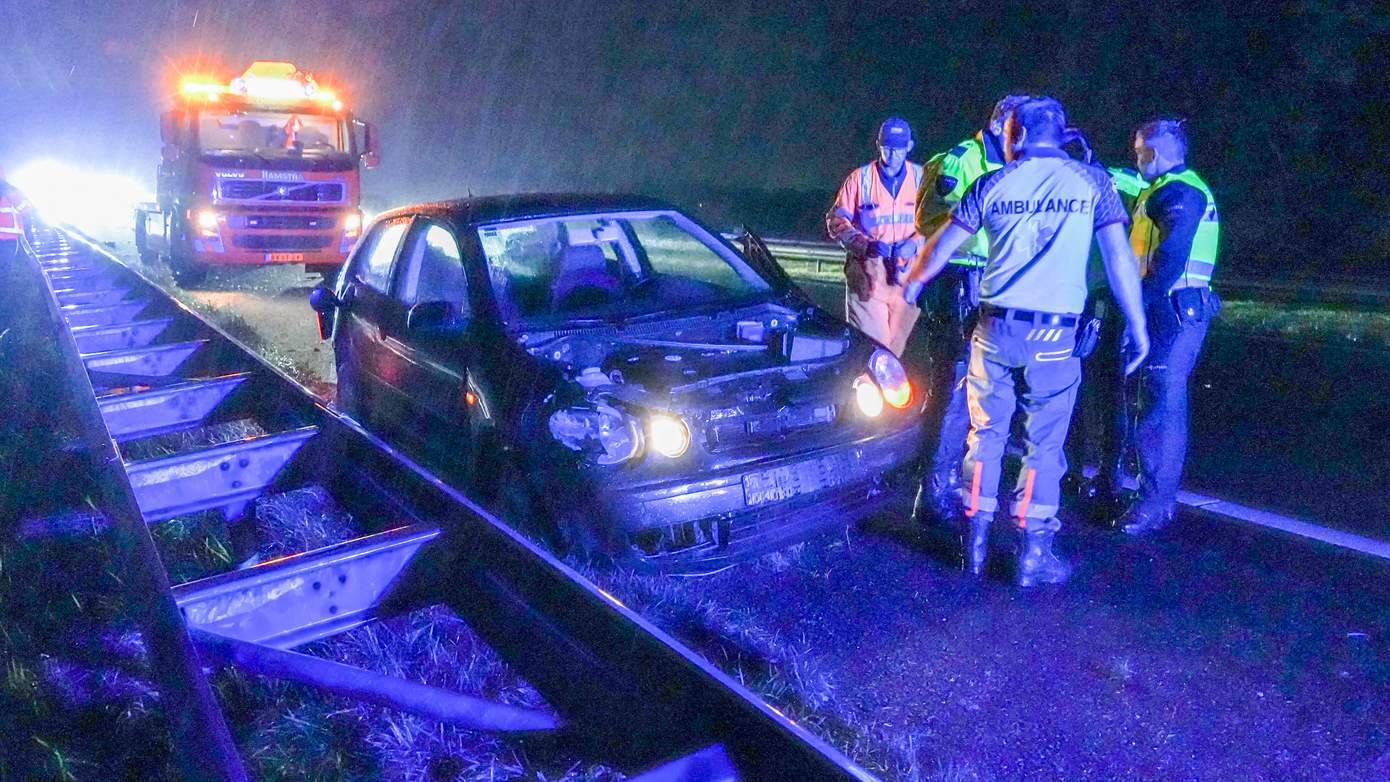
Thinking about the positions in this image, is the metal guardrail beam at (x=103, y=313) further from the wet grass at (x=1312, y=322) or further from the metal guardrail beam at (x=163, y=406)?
the wet grass at (x=1312, y=322)

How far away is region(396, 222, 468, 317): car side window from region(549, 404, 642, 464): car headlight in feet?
4.95

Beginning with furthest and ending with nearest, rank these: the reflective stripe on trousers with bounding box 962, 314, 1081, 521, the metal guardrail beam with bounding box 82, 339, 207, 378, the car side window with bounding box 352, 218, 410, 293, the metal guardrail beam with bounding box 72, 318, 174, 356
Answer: the metal guardrail beam with bounding box 72, 318, 174, 356, the metal guardrail beam with bounding box 82, 339, 207, 378, the car side window with bounding box 352, 218, 410, 293, the reflective stripe on trousers with bounding box 962, 314, 1081, 521

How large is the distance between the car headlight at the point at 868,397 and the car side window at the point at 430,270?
198 centimetres

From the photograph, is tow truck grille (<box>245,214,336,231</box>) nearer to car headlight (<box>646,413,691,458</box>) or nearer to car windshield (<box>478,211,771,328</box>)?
car windshield (<box>478,211,771,328</box>)

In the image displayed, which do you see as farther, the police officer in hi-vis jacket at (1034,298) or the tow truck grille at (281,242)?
the tow truck grille at (281,242)

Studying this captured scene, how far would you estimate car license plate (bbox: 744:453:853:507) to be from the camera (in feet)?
12.0

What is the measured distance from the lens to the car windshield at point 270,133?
42.8 feet

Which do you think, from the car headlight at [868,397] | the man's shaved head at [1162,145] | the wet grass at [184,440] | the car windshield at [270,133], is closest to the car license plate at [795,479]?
the car headlight at [868,397]

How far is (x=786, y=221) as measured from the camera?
83.8 feet

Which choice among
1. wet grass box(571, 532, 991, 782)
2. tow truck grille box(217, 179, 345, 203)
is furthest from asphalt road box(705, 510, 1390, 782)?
tow truck grille box(217, 179, 345, 203)

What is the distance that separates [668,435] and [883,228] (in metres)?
2.54

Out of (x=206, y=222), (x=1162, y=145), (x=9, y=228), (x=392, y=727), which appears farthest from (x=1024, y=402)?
(x=9, y=228)

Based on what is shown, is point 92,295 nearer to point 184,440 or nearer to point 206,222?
point 206,222

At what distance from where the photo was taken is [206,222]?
42.5ft
